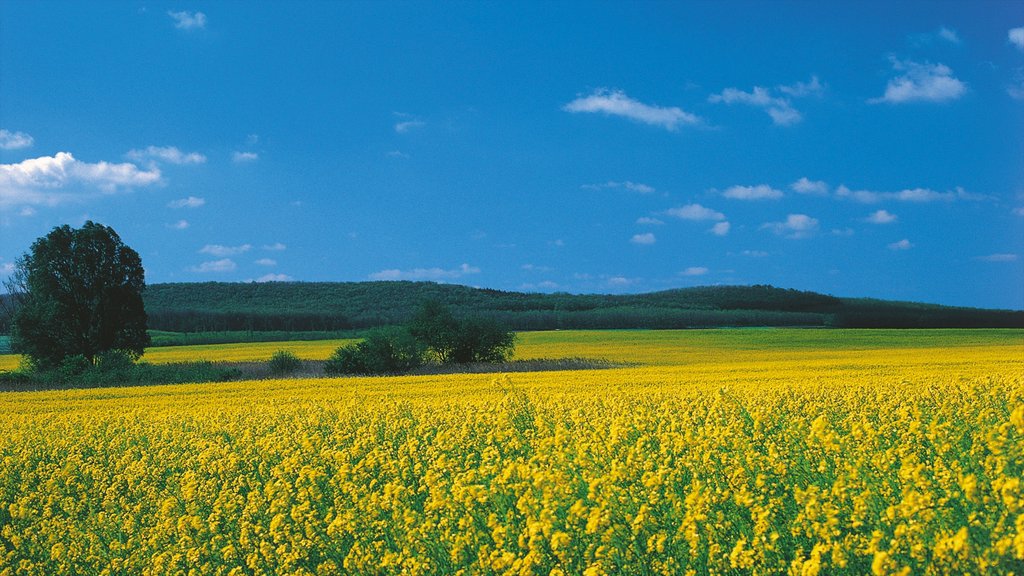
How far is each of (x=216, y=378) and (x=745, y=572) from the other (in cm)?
3262

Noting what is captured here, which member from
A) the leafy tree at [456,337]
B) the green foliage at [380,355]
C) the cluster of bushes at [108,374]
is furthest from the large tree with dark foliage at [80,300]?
the leafy tree at [456,337]

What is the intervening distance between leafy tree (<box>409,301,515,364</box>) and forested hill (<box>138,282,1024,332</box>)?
623 inches

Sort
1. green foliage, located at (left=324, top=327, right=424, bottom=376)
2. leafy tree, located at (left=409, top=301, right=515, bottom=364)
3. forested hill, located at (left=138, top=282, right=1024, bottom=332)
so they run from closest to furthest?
1. green foliage, located at (left=324, top=327, right=424, bottom=376)
2. leafy tree, located at (left=409, top=301, right=515, bottom=364)
3. forested hill, located at (left=138, top=282, right=1024, bottom=332)

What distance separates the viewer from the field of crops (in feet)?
16.2

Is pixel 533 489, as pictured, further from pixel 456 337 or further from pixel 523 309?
pixel 523 309

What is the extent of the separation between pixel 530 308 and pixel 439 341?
Result: 5358 centimetres

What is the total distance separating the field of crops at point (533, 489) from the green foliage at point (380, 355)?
819 inches

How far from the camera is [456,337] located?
42469 millimetres

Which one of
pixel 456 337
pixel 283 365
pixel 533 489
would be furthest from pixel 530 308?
pixel 533 489

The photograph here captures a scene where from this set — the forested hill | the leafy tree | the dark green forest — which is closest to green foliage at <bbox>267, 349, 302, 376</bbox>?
the leafy tree

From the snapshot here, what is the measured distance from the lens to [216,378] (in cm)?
3447

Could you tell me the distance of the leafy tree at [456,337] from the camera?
42.3 m

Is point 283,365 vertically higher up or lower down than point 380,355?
lower down

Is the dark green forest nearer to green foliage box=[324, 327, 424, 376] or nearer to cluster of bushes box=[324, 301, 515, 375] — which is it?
cluster of bushes box=[324, 301, 515, 375]
